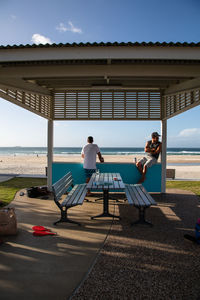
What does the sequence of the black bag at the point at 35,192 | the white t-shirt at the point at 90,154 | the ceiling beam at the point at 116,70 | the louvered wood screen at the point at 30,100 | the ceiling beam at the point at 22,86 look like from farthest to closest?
the black bag at the point at 35,192 → the white t-shirt at the point at 90,154 → the louvered wood screen at the point at 30,100 → the ceiling beam at the point at 22,86 → the ceiling beam at the point at 116,70

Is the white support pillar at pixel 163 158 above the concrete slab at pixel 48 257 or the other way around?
above

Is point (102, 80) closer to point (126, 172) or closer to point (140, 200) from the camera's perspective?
point (126, 172)

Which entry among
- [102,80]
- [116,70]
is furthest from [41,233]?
[102,80]

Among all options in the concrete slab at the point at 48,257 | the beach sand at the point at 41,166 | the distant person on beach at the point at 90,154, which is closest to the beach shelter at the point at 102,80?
the distant person on beach at the point at 90,154

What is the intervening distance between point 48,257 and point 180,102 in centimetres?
516

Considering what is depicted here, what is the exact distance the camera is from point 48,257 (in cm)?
261

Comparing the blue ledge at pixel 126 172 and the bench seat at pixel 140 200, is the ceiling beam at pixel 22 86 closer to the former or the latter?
the blue ledge at pixel 126 172

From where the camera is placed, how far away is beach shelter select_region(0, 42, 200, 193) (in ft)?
10.8

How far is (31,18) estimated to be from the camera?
26.1ft

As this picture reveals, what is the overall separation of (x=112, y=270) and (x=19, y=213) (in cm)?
291

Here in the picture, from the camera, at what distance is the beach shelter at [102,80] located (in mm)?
3289

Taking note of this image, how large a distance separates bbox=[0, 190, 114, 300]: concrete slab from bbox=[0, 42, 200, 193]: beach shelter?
2.85 m

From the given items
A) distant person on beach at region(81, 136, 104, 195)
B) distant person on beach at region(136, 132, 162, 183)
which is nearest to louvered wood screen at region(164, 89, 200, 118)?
distant person on beach at region(136, 132, 162, 183)

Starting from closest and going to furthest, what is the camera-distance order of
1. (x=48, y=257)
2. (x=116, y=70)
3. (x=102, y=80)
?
(x=48, y=257) → (x=116, y=70) → (x=102, y=80)
